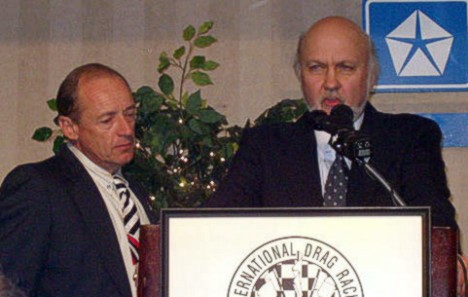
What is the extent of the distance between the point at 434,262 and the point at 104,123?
135 cm

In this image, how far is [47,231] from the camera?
2416 millimetres

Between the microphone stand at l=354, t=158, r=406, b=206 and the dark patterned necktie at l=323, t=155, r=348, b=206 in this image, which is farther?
the dark patterned necktie at l=323, t=155, r=348, b=206

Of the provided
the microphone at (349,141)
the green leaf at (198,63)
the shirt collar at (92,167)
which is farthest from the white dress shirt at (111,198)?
the microphone at (349,141)

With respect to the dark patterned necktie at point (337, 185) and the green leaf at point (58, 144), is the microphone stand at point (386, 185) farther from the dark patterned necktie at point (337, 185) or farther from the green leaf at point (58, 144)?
the green leaf at point (58, 144)

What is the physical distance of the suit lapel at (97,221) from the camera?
2.40 meters

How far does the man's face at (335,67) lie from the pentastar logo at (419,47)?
1671 mm

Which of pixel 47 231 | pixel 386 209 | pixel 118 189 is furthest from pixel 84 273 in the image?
pixel 386 209

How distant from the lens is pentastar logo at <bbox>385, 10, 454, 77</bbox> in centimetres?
391

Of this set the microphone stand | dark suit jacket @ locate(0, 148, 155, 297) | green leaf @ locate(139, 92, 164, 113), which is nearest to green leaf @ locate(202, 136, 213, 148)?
green leaf @ locate(139, 92, 164, 113)

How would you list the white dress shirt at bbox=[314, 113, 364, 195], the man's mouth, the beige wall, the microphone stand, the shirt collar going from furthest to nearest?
the beige wall
the shirt collar
the man's mouth
the white dress shirt at bbox=[314, 113, 364, 195]
the microphone stand

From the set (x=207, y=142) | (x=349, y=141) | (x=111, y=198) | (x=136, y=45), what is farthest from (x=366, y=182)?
(x=136, y=45)

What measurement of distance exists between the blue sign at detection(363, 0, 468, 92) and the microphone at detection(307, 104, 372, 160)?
212cm

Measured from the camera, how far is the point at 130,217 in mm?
2684

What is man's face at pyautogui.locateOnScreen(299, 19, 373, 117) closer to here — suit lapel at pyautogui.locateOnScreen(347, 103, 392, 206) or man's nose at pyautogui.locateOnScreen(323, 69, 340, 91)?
man's nose at pyautogui.locateOnScreen(323, 69, 340, 91)
